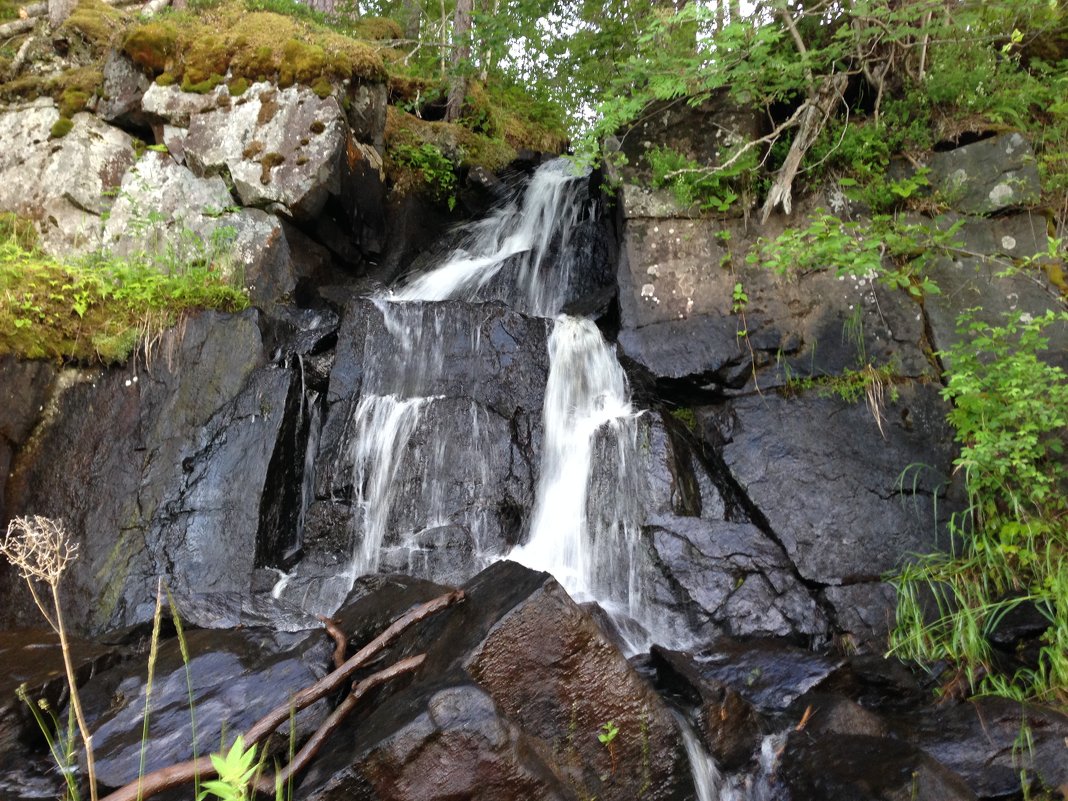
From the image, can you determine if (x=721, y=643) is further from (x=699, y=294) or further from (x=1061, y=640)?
(x=699, y=294)

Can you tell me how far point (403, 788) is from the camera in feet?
Result: 7.59

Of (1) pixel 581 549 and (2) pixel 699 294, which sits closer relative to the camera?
(1) pixel 581 549

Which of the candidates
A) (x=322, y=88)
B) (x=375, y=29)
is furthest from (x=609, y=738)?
(x=375, y=29)

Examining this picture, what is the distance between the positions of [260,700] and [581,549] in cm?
273

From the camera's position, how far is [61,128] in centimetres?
804

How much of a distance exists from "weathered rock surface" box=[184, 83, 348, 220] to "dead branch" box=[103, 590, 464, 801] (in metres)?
5.67

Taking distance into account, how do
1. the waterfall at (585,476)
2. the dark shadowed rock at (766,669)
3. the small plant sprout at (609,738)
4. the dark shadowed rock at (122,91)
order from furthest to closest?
the dark shadowed rock at (122,91) < the waterfall at (585,476) < the dark shadowed rock at (766,669) < the small plant sprout at (609,738)

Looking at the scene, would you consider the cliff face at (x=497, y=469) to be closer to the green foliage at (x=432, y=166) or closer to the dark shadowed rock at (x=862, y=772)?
the dark shadowed rock at (x=862, y=772)

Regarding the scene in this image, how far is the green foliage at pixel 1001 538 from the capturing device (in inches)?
151

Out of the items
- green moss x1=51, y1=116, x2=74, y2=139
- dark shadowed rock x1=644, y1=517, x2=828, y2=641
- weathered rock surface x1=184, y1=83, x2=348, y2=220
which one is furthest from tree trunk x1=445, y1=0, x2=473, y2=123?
dark shadowed rock x1=644, y1=517, x2=828, y2=641

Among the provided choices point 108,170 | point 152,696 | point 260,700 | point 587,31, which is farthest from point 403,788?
point 587,31

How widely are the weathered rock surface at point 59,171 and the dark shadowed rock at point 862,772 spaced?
8.21 metres

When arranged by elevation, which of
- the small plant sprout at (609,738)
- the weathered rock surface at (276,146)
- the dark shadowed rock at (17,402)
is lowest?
the small plant sprout at (609,738)

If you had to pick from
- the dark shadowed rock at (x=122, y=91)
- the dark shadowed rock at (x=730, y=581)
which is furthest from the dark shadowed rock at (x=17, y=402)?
the dark shadowed rock at (x=730, y=581)
